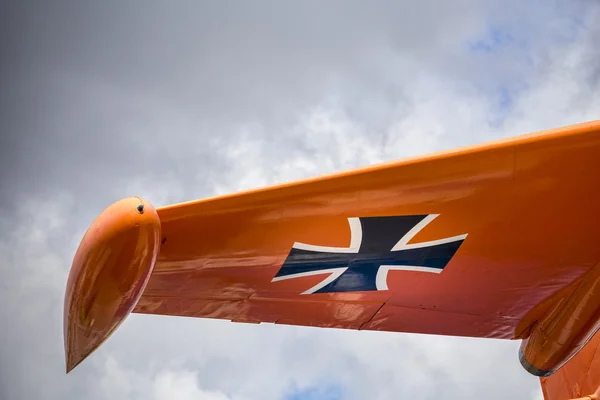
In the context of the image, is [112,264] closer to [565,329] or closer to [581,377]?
[565,329]

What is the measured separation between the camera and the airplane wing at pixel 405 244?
5.02 m

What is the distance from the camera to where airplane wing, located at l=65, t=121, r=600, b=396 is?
16.5ft

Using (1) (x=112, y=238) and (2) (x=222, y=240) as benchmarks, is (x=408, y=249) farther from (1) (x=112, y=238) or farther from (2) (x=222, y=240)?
(1) (x=112, y=238)

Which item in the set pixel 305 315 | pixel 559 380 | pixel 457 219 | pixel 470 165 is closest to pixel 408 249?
pixel 457 219

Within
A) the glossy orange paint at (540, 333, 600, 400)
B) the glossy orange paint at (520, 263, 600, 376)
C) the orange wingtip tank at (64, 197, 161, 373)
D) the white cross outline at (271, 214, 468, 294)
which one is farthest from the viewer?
the glossy orange paint at (540, 333, 600, 400)

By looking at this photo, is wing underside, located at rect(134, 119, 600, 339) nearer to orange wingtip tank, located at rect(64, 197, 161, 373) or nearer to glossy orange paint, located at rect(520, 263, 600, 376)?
glossy orange paint, located at rect(520, 263, 600, 376)

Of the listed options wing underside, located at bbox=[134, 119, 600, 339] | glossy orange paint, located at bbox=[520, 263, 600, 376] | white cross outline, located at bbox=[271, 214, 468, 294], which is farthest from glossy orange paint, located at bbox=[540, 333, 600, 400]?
white cross outline, located at bbox=[271, 214, 468, 294]

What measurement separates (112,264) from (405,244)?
8.68ft

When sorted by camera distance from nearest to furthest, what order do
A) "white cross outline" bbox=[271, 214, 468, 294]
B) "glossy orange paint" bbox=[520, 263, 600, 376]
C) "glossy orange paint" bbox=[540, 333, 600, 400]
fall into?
1. "white cross outline" bbox=[271, 214, 468, 294]
2. "glossy orange paint" bbox=[520, 263, 600, 376]
3. "glossy orange paint" bbox=[540, 333, 600, 400]

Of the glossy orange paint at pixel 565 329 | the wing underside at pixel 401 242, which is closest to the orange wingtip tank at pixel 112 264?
the wing underside at pixel 401 242

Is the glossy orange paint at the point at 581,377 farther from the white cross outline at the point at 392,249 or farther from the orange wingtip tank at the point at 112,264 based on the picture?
the orange wingtip tank at the point at 112,264

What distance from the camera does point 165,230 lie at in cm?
494

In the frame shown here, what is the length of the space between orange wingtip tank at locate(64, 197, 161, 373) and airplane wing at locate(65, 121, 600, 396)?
0.09 m

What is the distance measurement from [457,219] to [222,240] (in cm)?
213
